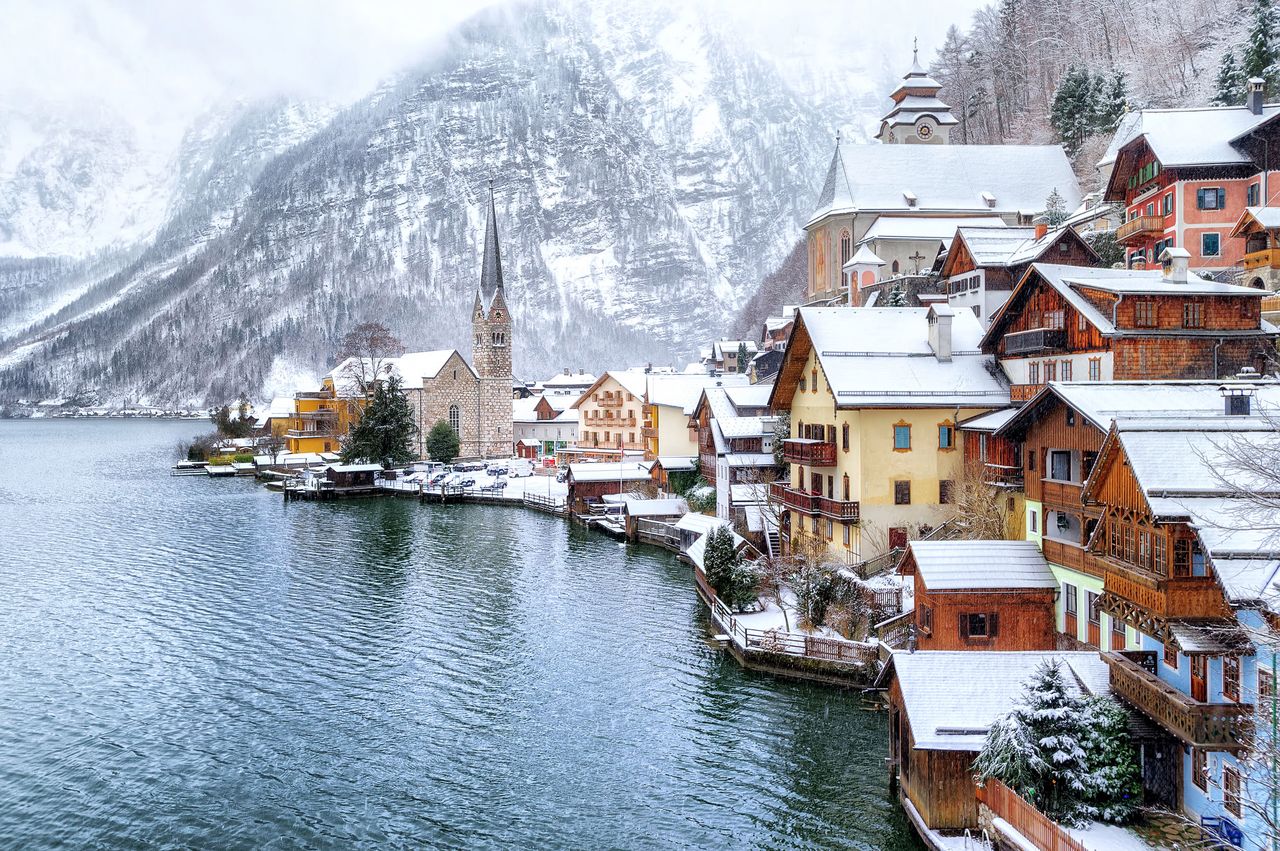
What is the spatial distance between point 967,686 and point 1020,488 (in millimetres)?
11829

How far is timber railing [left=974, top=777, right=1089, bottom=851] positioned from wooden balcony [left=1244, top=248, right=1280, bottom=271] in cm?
3046

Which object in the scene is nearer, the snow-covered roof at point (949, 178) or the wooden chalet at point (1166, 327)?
the wooden chalet at point (1166, 327)

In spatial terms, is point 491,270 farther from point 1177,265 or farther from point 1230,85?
point 1177,265

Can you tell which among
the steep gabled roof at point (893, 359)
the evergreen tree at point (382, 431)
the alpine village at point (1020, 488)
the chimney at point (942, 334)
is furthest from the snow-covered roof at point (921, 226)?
the evergreen tree at point (382, 431)

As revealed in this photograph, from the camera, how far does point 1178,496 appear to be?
1756cm

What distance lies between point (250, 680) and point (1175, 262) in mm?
30734

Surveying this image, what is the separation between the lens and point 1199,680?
1738 centimetres

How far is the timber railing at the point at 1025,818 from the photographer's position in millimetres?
16469

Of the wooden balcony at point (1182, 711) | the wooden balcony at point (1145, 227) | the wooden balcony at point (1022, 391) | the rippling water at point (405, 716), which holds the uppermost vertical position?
the wooden balcony at point (1145, 227)

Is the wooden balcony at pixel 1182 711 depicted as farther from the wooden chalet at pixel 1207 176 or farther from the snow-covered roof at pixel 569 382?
the snow-covered roof at pixel 569 382

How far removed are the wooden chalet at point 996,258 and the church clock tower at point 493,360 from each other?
68750mm

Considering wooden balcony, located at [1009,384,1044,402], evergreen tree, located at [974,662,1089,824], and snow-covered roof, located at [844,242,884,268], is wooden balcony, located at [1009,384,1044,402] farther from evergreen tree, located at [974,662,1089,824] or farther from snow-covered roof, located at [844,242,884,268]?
snow-covered roof, located at [844,242,884,268]

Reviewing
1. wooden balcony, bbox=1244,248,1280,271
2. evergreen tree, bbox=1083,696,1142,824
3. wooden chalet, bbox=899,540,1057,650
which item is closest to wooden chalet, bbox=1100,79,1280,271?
wooden balcony, bbox=1244,248,1280,271

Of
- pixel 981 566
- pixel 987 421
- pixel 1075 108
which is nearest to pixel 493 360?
pixel 1075 108
